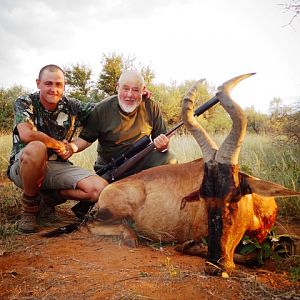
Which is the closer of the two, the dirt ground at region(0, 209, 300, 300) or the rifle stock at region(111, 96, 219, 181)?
the dirt ground at region(0, 209, 300, 300)

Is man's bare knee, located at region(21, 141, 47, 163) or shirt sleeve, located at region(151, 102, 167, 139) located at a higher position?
shirt sleeve, located at region(151, 102, 167, 139)

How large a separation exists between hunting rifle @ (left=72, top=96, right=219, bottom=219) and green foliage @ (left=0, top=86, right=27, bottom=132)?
14528 millimetres

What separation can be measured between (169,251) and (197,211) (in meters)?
0.56

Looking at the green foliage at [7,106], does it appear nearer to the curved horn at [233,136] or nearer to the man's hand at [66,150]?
the man's hand at [66,150]

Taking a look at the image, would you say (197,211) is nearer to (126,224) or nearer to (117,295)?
(126,224)

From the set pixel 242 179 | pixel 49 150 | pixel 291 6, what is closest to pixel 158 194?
pixel 242 179

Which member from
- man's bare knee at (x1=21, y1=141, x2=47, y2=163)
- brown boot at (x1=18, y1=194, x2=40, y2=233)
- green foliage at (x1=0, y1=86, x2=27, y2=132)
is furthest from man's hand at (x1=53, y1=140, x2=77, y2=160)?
green foliage at (x1=0, y1=86, x2=27, y2=132)

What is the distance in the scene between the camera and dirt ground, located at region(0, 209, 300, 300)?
2676 mm

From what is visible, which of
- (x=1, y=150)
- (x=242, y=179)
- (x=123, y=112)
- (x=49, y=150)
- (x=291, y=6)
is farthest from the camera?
(x=1, y=150)

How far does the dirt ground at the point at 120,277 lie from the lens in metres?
2.68

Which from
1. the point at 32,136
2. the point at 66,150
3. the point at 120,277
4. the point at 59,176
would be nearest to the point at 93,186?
the point at 59,176

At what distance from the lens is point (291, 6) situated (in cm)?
663

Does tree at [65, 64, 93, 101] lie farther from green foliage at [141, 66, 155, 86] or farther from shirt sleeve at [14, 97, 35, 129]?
shirt sleeve at [14, 97, 35, 129]

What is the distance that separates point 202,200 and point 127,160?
5.30ft
